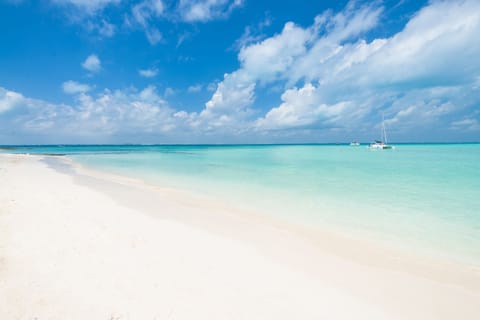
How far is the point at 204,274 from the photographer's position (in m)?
4.43

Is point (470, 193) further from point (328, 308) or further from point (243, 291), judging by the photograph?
point (243, 291)

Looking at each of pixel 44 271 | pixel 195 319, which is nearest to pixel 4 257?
pixel 44 271

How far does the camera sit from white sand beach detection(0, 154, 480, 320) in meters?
3.46

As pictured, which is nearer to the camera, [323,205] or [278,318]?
[278,318]

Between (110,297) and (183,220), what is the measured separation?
449 centimetres

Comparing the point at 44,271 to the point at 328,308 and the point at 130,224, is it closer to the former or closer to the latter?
the point at 130,224

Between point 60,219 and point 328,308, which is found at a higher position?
point 60,219

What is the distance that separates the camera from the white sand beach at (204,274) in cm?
346

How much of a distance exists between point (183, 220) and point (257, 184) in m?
8.82

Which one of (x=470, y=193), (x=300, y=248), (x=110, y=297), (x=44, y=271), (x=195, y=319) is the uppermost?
(x=44, y=271)

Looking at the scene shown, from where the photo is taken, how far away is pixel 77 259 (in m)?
4.57

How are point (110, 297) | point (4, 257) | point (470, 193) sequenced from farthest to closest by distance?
point (470, 193) < point (4, 257) < point (110, 297)

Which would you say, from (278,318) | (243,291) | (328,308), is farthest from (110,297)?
(328,308)

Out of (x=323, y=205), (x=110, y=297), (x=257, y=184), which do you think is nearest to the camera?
(x=110, y=297)
